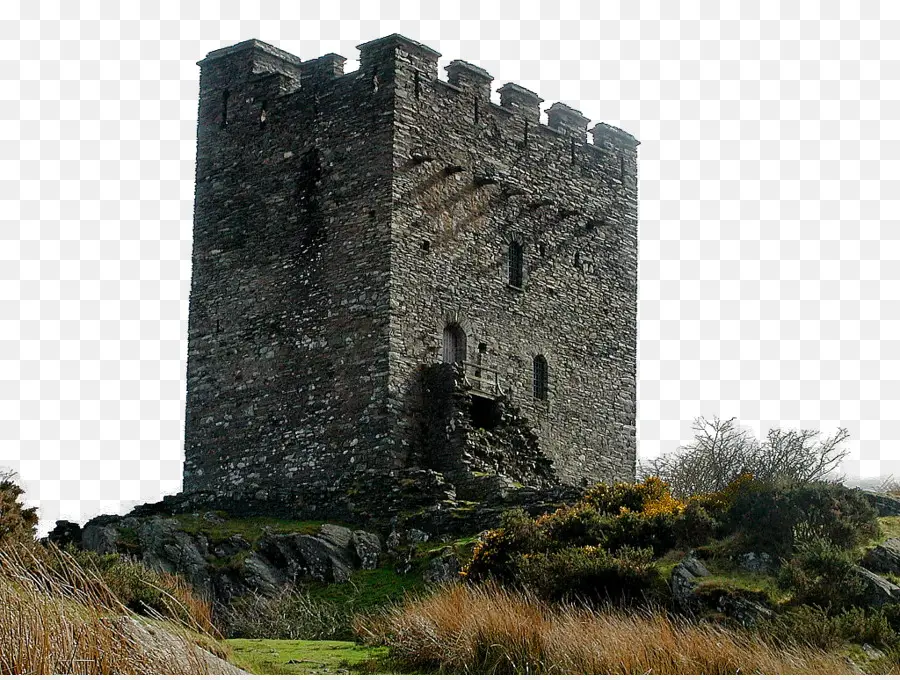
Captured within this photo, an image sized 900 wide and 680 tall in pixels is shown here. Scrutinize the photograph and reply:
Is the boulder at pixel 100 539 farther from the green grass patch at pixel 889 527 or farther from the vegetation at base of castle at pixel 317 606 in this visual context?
the green grass patch at pixel 889 527

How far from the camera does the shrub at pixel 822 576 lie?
1980cm

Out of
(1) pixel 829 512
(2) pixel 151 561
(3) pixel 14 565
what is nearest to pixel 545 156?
(2) pixel 151 561

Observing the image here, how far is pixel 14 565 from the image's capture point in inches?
640

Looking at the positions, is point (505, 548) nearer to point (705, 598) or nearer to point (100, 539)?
point (705, 598)

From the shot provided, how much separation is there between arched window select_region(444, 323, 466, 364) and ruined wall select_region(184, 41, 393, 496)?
1705 mm

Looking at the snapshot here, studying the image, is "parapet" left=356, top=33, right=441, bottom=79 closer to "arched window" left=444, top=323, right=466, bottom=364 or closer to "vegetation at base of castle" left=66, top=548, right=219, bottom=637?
"arched window" left=444, top=323, right=466, bottom=364

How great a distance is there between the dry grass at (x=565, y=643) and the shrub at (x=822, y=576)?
4.68 feet

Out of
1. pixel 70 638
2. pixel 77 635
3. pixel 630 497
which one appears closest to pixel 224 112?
pixel 630 497

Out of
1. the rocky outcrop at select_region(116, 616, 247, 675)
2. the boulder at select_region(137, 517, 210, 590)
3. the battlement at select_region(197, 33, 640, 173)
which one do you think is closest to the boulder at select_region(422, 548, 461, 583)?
the boulder at select_region(137, 517, 210, 590)

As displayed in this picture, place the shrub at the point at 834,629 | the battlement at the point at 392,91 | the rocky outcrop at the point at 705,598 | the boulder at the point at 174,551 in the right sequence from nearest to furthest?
the shrub at the point at 834,629 → the rocky outcrop at the point at 705,598 → the boulder at the point at 174,551 → the battlement at the point at 392,91

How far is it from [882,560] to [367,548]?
1015 cm

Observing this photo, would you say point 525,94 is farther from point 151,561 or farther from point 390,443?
point 151,561

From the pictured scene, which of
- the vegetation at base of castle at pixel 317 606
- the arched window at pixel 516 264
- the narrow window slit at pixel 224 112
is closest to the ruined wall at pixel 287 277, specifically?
the narrow window slit at pixel 224 112

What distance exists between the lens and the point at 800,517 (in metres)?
21.5
